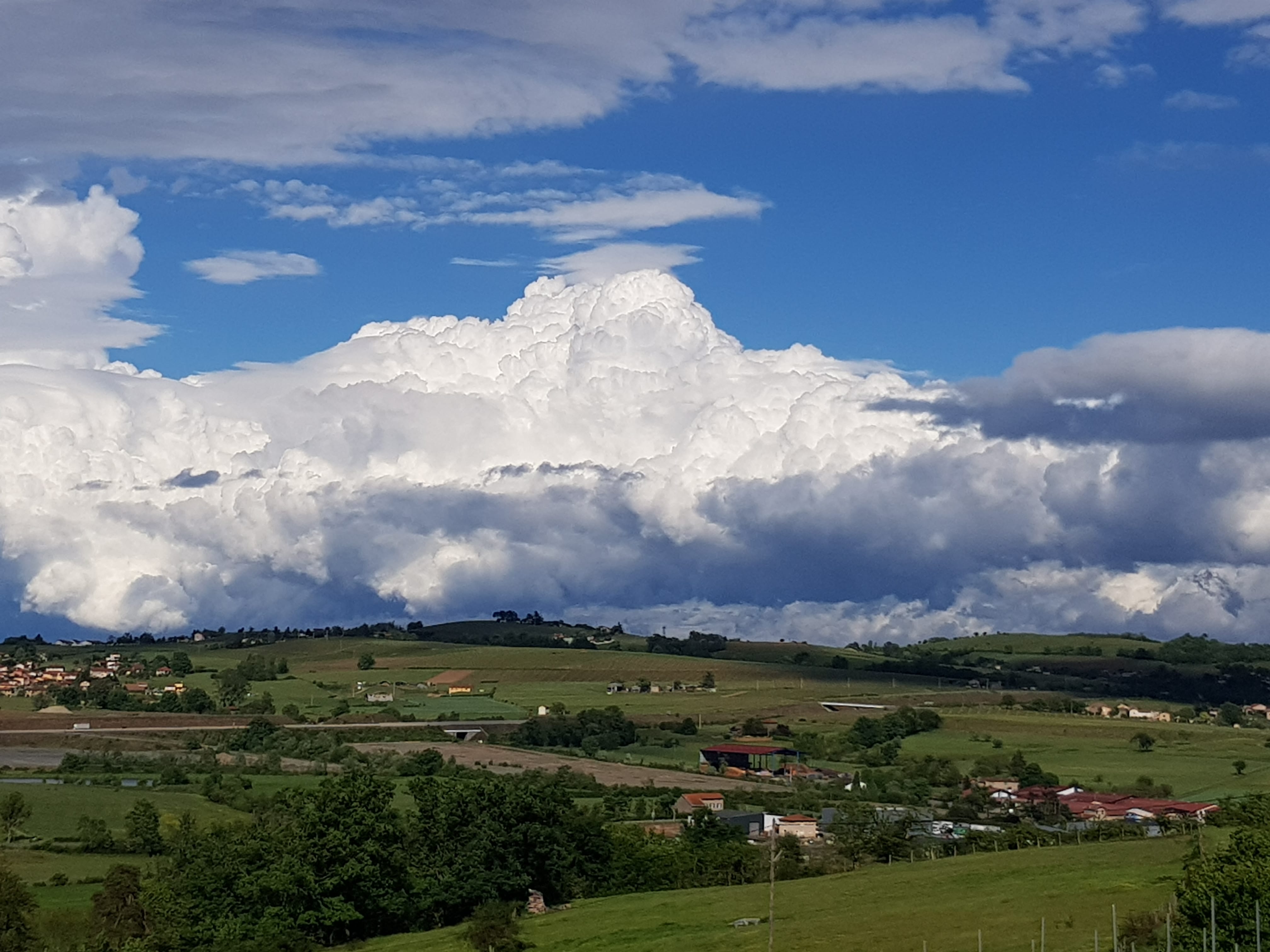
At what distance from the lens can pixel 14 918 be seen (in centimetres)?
8669

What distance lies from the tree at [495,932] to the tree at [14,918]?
24858 millimetres

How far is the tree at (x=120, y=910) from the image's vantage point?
93125mm

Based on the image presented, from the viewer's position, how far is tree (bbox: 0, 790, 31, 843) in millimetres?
129625

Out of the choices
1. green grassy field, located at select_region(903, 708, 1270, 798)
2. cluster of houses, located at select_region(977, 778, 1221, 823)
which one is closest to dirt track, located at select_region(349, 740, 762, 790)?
cluster of houses, located at select_region(977, 778, 1221, 823)

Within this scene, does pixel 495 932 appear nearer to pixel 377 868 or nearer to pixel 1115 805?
pixel 377 868

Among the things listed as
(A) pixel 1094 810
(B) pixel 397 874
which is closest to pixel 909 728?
(A) pixel 1094 810

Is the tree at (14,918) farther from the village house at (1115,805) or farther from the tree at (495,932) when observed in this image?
the village house at (1115,805)

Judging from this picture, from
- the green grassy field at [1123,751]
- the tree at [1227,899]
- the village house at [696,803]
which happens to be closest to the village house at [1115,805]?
the green grassy field at [1123,751]

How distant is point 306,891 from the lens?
92.1m

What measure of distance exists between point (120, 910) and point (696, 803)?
6079cm

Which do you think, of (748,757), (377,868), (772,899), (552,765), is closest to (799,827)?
(377,868)

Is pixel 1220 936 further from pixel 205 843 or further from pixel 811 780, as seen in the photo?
pixel 811 780

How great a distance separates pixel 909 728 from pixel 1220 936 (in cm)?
14083

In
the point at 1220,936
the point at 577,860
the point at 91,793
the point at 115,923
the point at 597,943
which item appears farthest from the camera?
the point at 91,793
